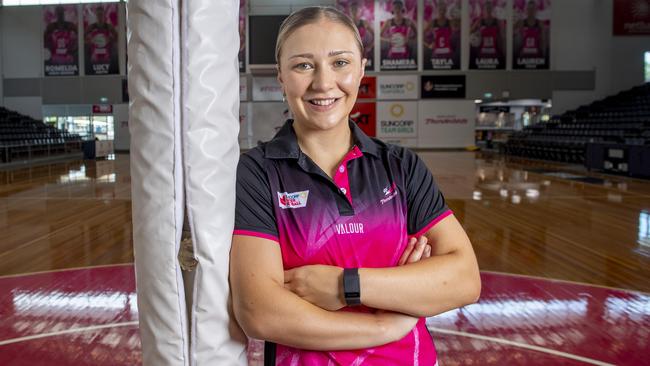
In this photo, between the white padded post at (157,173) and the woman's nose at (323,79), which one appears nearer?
the white padded post at (157,173)

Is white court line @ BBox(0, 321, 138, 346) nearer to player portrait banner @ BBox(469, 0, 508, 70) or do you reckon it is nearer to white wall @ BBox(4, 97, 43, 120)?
player portrait banner @ BBox(469, 0, 508, 70)

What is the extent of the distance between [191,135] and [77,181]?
11.5 m

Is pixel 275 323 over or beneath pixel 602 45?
beneath

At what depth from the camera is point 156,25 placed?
0.89 m

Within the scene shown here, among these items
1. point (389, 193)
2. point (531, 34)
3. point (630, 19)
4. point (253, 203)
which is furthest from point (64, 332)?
point (630, 19)

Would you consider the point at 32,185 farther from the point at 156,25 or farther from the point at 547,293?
the point at 156,25

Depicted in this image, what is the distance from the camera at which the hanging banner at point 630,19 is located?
19.8m

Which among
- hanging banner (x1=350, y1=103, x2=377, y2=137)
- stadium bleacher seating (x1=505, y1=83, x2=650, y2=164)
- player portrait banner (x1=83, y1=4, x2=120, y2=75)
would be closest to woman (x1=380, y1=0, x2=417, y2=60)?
hanging banner (x1=350, y1=103, x2=377, y2=137)

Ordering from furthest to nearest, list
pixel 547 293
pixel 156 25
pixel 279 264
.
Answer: pixel 547 293 < pixel 279 264 < pixel 156 25

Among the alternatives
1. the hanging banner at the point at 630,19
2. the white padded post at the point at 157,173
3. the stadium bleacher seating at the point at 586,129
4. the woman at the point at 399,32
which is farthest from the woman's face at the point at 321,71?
the hanging banner at the point at 630,19

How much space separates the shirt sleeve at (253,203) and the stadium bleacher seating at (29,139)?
16.1 m

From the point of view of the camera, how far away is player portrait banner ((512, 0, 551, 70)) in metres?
20.3

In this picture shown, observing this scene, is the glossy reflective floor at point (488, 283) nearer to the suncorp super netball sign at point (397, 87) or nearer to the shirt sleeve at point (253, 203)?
the shirt sleeve at point (253, 203)

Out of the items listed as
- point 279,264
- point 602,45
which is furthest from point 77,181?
point 602,45
